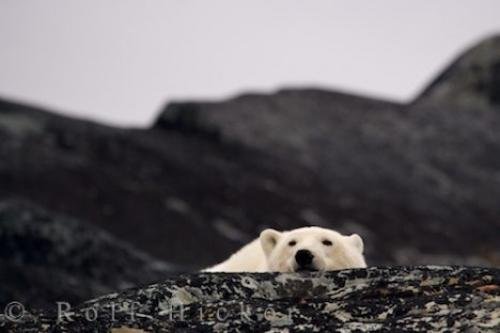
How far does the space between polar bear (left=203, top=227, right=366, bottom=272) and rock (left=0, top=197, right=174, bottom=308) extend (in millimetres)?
10780

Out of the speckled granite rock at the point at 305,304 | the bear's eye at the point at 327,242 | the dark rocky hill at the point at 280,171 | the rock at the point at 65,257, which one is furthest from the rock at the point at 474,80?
the speckled granite rock at the point at 305,304

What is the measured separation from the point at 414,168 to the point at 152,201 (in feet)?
54.5

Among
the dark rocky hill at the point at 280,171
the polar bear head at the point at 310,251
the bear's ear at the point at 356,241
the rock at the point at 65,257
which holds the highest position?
the dark rocky hill at the point at 280,171

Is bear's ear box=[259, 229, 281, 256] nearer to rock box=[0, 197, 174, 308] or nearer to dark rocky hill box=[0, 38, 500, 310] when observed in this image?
rock box=[0, 197, 174, 308]

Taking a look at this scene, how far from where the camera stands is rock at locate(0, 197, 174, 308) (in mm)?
24359

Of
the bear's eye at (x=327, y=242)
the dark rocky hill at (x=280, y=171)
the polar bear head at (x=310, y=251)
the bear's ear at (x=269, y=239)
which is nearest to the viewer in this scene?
the polar bear head at (x=310, y=251)

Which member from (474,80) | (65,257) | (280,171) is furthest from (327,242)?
(474,80)

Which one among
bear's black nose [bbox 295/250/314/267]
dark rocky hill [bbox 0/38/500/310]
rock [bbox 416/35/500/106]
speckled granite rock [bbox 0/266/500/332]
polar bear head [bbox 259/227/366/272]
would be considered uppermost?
rock [bbox 416/35/500/106]

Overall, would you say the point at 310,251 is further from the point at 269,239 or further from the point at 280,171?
the point at 280,171

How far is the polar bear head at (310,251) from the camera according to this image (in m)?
12.2

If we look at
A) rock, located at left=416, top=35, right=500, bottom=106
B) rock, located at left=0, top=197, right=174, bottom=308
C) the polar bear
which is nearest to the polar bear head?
the polar bear

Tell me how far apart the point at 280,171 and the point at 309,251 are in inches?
1595

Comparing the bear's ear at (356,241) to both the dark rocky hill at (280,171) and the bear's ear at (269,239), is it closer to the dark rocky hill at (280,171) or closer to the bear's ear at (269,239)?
the bear's ear at (269,239)

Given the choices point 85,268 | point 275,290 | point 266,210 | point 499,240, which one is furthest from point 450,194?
point 275,290
